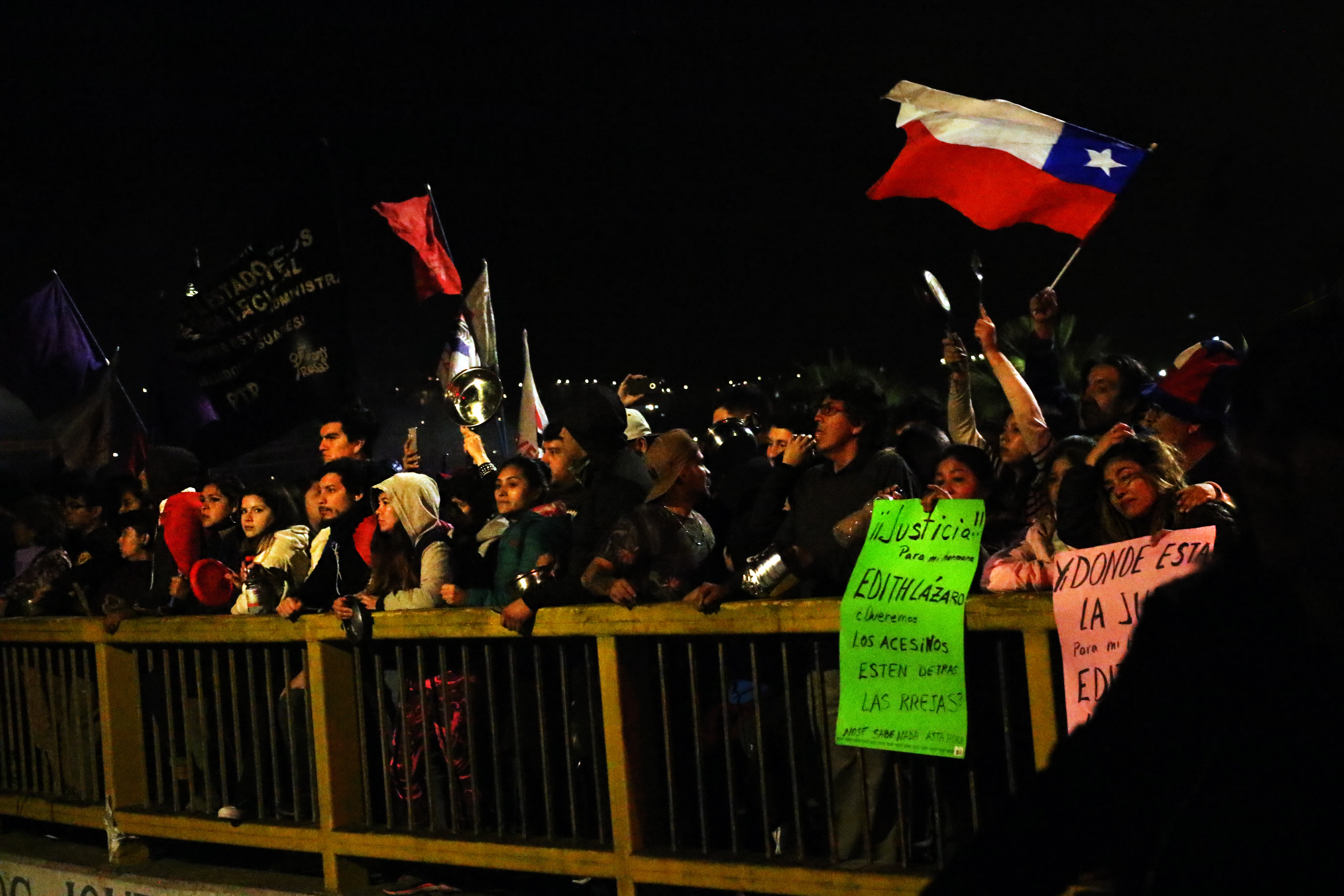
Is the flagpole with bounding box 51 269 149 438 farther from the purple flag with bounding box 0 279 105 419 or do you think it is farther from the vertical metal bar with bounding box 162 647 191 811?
the vertical metal bar with bounding box 162 647 191 811

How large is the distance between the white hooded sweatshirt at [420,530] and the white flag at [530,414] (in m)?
5.66

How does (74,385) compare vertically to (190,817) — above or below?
above

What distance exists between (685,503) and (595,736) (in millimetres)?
1069

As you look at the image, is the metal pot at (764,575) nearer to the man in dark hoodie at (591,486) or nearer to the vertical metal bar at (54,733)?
the man in dark hoodie at (591,486)

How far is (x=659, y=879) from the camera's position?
18.1ft

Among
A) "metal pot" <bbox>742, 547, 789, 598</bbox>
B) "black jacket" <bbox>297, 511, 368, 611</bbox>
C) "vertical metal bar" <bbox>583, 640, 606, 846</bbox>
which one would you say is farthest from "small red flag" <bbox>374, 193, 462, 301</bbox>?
"metal pot" <bbox>742, 547, 789, 598</bbox>

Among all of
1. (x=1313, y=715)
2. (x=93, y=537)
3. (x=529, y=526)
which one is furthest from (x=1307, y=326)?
(x=93, y=537)

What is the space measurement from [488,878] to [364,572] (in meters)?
1.61

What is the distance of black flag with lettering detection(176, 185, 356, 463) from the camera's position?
9.04 metres

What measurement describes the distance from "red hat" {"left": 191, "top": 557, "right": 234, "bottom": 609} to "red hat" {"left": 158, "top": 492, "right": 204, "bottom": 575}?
789mm

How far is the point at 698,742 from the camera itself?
17.6 ft

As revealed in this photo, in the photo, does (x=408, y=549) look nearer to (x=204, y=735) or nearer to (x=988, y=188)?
(x=204, y=735)

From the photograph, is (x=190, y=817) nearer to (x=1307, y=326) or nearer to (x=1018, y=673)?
(x=1018, y=673)

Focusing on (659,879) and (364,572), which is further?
(364,572)
